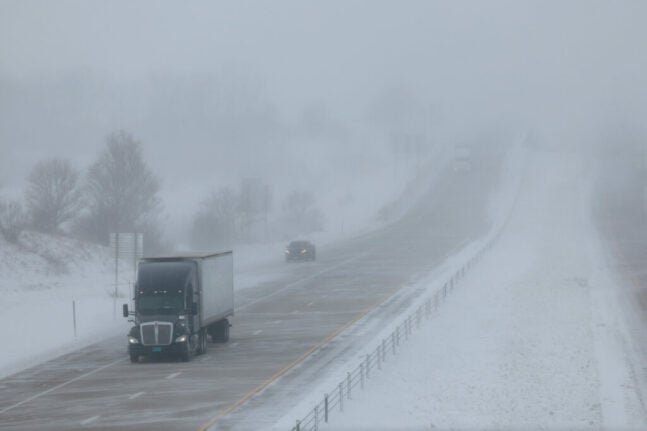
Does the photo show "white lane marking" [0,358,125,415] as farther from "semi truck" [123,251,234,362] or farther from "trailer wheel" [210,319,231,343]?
"trailer wheel" [210,319,231,343]

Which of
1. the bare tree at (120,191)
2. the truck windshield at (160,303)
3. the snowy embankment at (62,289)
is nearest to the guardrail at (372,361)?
the truck windshield at (160,303)

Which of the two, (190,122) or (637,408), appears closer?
(637,408)

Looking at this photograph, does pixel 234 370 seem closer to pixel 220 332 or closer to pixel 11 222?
pixel 220 332

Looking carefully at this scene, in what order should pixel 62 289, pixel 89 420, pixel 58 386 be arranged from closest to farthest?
pixel 89 420 < pixel 58 386 < pixel 62 289

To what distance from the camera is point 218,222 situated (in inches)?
3529

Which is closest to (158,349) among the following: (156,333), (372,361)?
(156,333)

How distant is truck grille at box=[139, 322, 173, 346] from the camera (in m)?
29.9

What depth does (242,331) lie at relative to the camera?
37406 mm

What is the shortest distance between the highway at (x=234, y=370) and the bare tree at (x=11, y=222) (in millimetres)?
14092

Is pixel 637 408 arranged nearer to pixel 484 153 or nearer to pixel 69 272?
pixel 69 272

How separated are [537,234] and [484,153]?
8263 cm

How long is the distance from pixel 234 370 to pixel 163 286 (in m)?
3.56

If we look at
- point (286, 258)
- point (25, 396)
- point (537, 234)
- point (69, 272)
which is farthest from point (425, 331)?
point (537, 234)

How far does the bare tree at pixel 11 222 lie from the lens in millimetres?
57250
